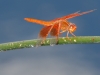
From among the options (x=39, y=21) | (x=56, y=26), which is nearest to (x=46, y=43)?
(x=39, y=21)

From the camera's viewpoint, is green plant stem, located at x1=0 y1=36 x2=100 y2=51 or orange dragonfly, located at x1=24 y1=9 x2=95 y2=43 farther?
orange dragonfly, located at x1=24 y1=9 x2=95 y2=43

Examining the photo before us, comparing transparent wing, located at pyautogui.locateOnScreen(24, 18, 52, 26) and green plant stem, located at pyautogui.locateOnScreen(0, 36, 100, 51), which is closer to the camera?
green plant stem, located at pyautogui.locateOnScreen(0, 36, 100, 51)

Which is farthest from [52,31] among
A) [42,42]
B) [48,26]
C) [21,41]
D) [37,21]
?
[21,41]

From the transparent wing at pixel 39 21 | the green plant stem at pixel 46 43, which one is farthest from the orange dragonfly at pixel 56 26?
the green plant stem at pixel 46 43

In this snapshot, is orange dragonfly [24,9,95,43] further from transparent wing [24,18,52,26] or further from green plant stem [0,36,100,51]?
green plant stem [0,36,100,51]

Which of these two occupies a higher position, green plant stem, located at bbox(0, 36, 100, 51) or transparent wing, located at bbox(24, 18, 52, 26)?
transparent wing, located at bbox(24, 18, 52, 26)

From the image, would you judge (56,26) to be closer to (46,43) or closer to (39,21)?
(39,21)

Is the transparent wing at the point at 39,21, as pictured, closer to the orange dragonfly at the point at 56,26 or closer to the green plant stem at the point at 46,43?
the orange dragonfly at the point at 56,26

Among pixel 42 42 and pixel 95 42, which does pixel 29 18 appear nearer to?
pixel 42 42

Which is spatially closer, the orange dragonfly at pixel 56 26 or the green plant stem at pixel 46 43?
the green plant stem at pixel 46 43

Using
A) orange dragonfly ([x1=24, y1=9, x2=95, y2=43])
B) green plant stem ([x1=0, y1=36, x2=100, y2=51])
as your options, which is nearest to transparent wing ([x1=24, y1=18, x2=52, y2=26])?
orange dragonfly ([x1=24, y1=9, x2=95, y2=43])

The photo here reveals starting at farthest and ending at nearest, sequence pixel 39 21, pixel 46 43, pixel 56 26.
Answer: pixel 56 26, pixel 39 21, pixel 46 43
